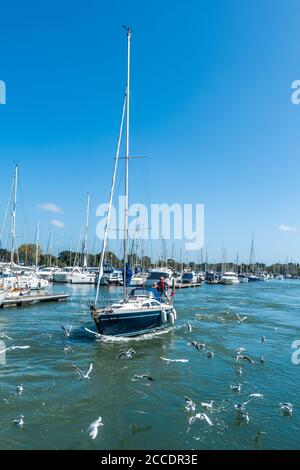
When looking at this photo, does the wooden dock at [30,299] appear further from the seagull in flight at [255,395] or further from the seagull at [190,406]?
the seagull in flight at [255,395]

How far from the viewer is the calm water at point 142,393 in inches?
492

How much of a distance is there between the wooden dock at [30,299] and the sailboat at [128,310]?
64.6ft

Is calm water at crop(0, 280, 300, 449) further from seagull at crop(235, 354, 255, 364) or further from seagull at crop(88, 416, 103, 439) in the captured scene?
seagull at crop(235, 354, 255, 364)

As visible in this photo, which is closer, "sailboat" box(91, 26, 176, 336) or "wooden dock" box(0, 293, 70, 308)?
"sailboat" box(91, 26, 176, 336)

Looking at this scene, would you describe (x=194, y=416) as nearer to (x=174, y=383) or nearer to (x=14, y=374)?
(x=174, y=383)

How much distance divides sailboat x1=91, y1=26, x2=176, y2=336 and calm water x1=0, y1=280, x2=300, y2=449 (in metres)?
1.04

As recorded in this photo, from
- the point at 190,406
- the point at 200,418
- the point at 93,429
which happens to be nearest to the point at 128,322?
the point at 190,406

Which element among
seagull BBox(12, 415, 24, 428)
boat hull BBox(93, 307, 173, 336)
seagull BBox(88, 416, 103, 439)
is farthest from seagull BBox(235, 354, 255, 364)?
seagull BBox(12, 415, 24, 428)

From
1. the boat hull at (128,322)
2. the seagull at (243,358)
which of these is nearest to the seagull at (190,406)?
the seagull at (243,358)

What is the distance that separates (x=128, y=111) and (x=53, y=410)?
2148 centimetres

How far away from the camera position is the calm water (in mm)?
12500

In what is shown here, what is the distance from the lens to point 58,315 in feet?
123
